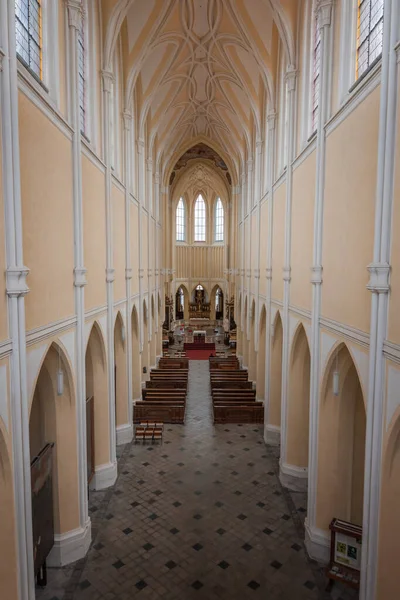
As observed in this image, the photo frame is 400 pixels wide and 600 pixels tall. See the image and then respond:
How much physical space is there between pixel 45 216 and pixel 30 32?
3430 mm

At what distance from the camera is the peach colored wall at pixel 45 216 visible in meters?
6.93

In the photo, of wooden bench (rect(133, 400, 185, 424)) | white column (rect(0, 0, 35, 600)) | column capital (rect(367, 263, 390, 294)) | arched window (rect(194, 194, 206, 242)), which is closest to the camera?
white column (rect(0, 0, 35, 600))

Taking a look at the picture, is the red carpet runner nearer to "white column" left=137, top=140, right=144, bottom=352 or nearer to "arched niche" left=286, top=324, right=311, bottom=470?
"white column" left=137, top=140, right=144, bottom=352

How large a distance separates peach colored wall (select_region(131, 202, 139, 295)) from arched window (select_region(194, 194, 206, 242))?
1171 inches

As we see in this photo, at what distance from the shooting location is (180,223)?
4728cm

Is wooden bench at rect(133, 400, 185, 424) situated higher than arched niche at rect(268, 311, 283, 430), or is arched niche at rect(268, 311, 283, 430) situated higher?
arched niche at rect(268, 311, 283, 430)

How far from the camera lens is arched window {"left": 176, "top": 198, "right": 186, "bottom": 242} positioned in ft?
153

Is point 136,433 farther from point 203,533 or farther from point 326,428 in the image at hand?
point 326,428

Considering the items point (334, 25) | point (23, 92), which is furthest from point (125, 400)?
point (334, 25)

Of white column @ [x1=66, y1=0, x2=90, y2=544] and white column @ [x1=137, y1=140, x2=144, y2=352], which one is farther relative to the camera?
white column @ [x1=137, y1=140, x2=144, y2=352]

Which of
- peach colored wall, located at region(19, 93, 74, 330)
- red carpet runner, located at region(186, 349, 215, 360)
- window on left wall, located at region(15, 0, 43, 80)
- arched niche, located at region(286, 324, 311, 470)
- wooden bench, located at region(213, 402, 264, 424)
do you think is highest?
window on left wall, located at region(15, 0, 43, 80)

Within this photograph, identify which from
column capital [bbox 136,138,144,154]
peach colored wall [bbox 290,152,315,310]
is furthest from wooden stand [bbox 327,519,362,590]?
column capital [bbox 136,138,144,154]

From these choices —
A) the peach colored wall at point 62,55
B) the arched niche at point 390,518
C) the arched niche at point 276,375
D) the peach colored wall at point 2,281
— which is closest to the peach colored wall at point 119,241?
the peach colored wall at point 62,55

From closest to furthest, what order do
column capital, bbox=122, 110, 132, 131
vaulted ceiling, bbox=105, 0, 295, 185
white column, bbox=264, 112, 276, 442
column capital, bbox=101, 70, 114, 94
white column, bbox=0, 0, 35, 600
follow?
white column, bbox=0, 0, 35, 600
column capital, bbox=101, 70, 114, 94
vaulted ceiling, bbox=105, 0, 295, 185
column capital, bbox=122, 110, 132, 131
white column, bbox=264, 112, 276, 442
